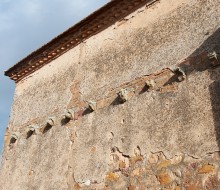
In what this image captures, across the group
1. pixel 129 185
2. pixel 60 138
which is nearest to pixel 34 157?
pixel 60 138

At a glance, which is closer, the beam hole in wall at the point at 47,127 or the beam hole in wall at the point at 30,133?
the beam hole in wall at the point at 47,127

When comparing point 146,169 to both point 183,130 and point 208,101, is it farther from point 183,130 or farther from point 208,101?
point 208,101

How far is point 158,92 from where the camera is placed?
4676 millimetres

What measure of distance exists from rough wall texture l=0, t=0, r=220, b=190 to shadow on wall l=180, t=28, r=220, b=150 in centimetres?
1

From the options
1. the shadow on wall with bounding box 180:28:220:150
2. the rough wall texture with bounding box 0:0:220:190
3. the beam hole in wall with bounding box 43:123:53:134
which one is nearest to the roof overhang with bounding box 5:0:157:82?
the rough wall texture with bounding box 0:0:220:190

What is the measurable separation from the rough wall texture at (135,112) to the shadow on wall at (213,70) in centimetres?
1

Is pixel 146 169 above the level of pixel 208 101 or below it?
below

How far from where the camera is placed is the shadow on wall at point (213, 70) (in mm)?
3953

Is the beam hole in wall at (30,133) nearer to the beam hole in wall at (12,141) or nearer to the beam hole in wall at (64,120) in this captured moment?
the beam hole in wall at (12,141)

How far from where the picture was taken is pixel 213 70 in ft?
13.8

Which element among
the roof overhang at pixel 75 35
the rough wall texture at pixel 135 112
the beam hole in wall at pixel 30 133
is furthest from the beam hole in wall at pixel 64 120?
the roof overhang at pixel 75 35

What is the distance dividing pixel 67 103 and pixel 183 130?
8.60 ft

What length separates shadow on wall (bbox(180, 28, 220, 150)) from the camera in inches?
156

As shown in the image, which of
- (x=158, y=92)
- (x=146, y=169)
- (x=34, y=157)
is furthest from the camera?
(x=34, y=157)
